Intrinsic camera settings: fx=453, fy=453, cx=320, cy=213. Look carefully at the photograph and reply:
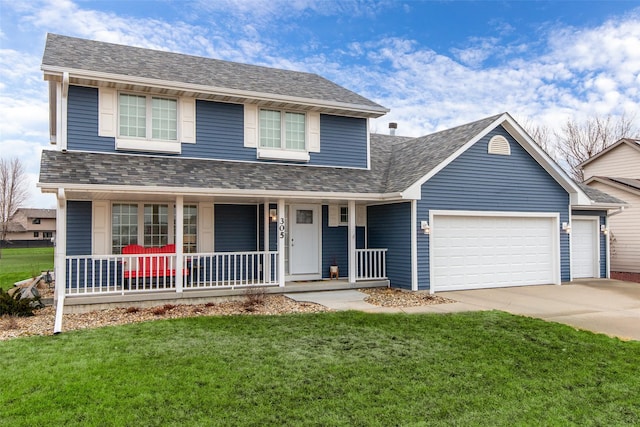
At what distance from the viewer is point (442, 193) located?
12.1m

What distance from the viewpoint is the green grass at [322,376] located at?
168 inches

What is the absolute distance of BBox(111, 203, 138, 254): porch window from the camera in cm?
1088

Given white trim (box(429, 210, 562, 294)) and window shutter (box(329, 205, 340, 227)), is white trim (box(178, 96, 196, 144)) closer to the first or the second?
window shutter (box(329, 205, 340, 227))

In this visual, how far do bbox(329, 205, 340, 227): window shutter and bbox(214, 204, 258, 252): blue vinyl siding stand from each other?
7.01ft

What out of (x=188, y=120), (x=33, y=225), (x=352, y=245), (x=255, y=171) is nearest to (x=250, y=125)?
(x=255, y=171)

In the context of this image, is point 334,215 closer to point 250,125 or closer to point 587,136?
point 250,125

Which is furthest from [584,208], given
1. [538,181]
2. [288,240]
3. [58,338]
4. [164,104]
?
[58,338]

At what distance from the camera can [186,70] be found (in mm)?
12492

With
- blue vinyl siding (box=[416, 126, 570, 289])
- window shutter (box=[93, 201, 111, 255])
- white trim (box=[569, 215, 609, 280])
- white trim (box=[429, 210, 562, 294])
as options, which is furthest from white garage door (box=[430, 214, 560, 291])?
window shutter (box=[93, 201, 111, 255])

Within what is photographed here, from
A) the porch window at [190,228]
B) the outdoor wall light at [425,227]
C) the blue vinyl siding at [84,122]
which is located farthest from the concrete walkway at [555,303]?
the blue vinyl siding at [84,122]

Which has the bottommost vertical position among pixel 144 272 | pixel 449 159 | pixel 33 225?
pixel 144 272

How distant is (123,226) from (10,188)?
40.7 metres

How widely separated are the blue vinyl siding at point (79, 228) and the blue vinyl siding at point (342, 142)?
5.89m

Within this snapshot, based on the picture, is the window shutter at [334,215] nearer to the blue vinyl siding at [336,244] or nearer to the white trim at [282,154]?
the blue vinyl siding at [336,244]
